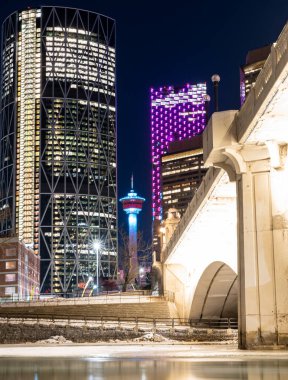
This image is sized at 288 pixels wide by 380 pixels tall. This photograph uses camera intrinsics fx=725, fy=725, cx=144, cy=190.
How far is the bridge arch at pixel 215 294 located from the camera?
177 ft

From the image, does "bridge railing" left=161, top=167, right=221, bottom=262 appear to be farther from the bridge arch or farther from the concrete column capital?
the concrete column capital

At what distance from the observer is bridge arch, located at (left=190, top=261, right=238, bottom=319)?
54.0 m

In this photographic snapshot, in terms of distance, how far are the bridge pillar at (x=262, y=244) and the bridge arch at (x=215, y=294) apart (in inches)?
1033

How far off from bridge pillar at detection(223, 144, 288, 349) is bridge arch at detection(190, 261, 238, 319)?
26.2 metres

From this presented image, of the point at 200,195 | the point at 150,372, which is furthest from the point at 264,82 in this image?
the point at 200,195

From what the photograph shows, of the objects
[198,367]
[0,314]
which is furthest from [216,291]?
[198,367]

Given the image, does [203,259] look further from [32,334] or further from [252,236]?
[252,236]

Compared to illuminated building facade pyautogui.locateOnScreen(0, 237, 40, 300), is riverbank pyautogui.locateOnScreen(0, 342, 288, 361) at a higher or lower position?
lower

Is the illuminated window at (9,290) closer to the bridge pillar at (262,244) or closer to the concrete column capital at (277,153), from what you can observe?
the bridge pillar at (262,244)

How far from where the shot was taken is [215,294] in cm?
5925

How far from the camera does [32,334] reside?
177ft

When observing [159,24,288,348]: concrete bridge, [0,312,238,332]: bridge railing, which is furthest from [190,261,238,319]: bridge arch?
[159,24,288,348]: concrete bridge

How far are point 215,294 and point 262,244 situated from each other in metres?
35.2

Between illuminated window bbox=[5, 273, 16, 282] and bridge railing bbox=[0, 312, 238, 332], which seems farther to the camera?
illuminated window bbox=[5, 273, 16, 282]
